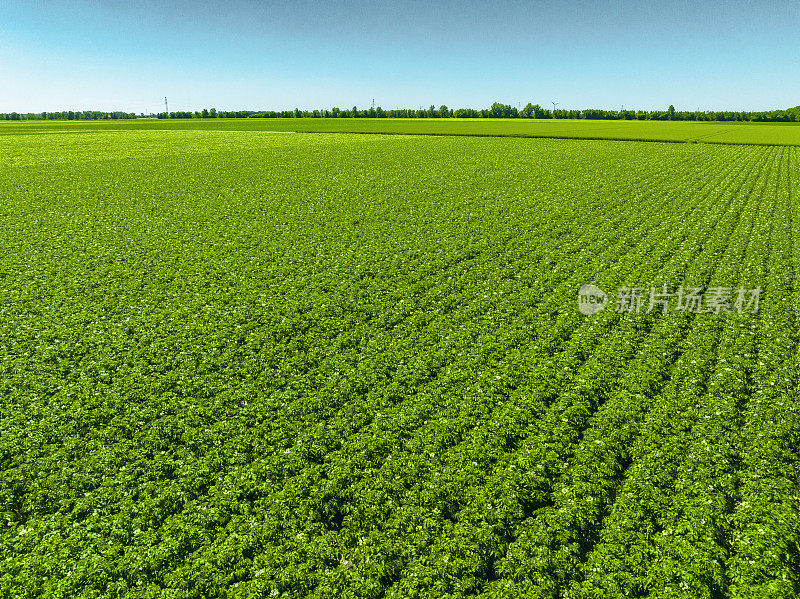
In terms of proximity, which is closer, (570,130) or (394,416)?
(394,416)

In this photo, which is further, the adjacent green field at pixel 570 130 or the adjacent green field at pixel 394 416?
the adjacent green field at pixel 570 130

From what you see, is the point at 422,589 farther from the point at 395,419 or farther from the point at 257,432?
the point at 257,432

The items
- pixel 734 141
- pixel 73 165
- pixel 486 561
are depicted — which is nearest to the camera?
pixel 486 561

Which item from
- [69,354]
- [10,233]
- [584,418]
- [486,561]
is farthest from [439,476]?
[10,233]

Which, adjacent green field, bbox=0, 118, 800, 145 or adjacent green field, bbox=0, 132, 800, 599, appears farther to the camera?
adjacent green field, bbox=0, 118, 800, 145

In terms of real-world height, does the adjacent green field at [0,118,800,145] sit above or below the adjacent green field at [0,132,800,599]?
above

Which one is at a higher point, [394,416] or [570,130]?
[570,130]

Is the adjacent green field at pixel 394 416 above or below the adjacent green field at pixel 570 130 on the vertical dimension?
below

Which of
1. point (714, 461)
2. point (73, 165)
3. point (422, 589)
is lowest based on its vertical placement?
point (422, 589)
